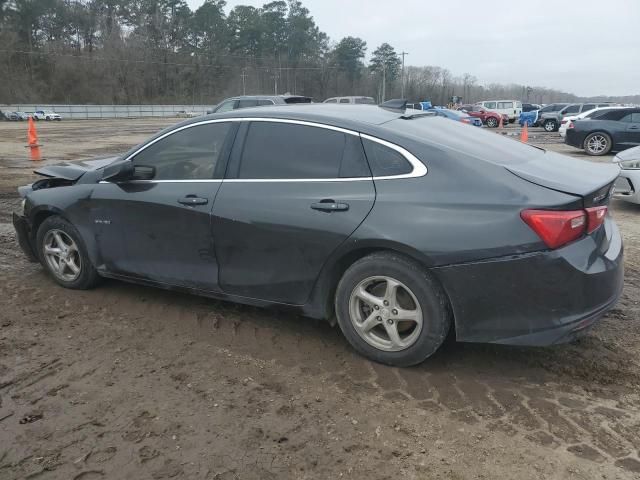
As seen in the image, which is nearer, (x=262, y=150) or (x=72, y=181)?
(x=262, y=150)

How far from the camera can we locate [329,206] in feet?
10.4

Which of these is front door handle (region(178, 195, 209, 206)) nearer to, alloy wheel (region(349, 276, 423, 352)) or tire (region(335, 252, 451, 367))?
tire (region(335, 252, 451, 367))

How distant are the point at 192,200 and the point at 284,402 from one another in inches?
62.1

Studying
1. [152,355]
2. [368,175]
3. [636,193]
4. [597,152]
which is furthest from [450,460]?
[597,152]

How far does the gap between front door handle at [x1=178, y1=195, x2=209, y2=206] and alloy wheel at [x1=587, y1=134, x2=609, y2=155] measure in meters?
15.9

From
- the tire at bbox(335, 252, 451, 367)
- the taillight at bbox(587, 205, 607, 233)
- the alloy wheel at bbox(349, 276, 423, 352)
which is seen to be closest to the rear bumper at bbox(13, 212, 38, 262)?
the tire at bbox(335, 252, 451, 367)

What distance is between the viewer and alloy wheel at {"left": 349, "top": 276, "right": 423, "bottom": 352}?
3.04 metres

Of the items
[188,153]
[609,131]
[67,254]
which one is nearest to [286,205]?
[188,153]

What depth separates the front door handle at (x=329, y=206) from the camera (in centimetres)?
312

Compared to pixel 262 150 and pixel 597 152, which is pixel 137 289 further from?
pixel 597 152

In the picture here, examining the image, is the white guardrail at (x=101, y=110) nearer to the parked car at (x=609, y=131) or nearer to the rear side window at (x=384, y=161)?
the parked car at (x=609, y=131)

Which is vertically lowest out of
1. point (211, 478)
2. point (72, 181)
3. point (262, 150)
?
point (211, 478)

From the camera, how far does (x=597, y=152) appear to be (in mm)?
16172

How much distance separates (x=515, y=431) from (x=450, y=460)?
0.42m
